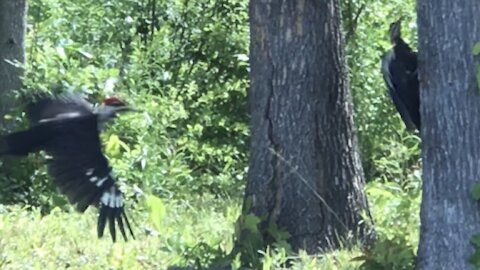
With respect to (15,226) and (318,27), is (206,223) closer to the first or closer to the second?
(15,226)

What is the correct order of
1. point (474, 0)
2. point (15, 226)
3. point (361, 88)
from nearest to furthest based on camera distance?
1. point (474, 0)
2. point (15, 226)
3. point (361, 88)

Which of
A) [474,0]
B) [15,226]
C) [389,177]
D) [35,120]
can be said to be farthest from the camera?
[389,177]

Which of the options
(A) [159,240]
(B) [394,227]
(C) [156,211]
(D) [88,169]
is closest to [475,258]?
(B) [394,227]

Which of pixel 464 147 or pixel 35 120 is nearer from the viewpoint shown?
pixel 464 147

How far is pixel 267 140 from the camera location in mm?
6758

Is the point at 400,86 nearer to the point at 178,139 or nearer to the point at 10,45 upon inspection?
the point at 10,45

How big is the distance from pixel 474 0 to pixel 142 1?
7.30 m

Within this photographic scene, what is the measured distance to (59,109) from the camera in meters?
6.64

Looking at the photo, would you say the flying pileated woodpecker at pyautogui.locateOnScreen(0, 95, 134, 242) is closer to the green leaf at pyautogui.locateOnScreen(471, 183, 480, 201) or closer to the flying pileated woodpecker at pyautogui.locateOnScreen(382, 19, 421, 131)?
the flying pileated woodpecker at pyautogui.locateOnScreen(382, 19, 421, 131)

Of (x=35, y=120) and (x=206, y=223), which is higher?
(x=35, y=120)

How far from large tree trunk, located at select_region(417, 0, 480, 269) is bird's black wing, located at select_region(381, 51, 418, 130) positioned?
69cm

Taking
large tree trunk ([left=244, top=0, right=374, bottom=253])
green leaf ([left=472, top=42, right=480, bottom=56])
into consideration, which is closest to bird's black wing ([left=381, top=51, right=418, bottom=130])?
large tree trunk ([left=244, top=0, right=374, bottom=253])

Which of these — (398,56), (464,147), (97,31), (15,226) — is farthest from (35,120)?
(97,31)

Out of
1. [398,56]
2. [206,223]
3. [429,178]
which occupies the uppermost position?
[398,56]
